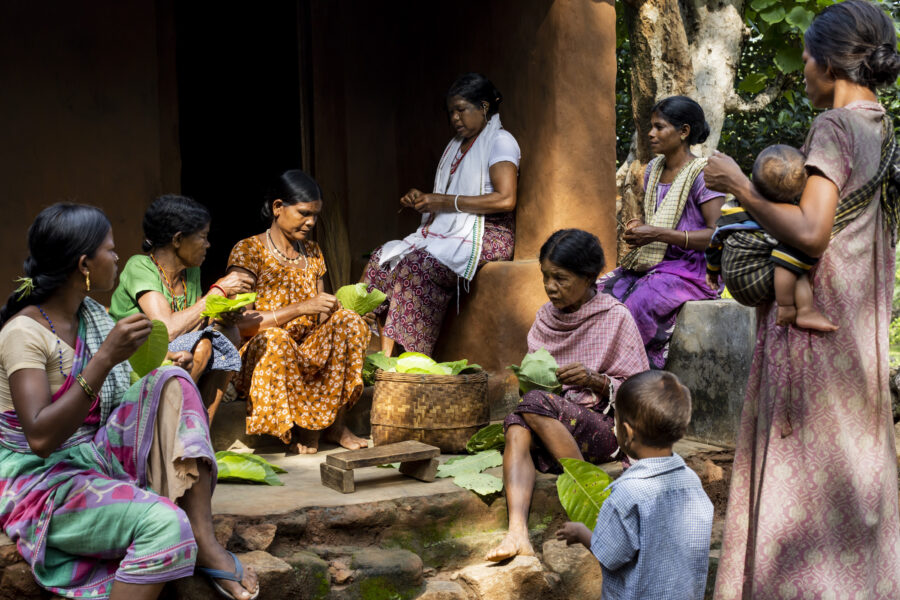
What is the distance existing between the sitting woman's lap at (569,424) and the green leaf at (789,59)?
527 cm

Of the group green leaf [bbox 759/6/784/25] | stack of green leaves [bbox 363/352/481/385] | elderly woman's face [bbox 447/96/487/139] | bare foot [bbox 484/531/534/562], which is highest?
green leaf [bbox 759/6/784/25]

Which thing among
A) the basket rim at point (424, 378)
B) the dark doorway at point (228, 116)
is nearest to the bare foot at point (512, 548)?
the basket rim at point (424, 378)

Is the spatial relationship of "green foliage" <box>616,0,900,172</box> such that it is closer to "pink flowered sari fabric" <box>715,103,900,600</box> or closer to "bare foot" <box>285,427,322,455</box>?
"bare foot" <box>285,427,322,455</box>

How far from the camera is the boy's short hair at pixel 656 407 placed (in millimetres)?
2691

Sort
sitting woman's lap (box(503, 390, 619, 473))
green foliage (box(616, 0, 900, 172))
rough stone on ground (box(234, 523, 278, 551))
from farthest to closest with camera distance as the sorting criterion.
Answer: green foliage (box(616, 0, 900, 172)), sitting woman's lap (box(503, 390, 619, 473)), rough stone on ground (box(234, 523, 278, 551))

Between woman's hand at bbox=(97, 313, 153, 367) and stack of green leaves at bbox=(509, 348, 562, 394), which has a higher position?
woman's hand at bbox=(97, 313, 153, 367)

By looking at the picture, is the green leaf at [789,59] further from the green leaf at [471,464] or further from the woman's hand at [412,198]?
the green leaf at [471,464]

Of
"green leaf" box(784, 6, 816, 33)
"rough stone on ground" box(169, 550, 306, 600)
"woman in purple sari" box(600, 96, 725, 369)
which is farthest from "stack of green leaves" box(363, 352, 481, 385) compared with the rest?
"green leaf" box(784, 6, 816, 33)

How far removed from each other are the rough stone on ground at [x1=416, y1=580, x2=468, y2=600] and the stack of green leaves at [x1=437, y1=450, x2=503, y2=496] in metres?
0.40

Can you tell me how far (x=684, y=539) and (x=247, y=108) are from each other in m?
6.11

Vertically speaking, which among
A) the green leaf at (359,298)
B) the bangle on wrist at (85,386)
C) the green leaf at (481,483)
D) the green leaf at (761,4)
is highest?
the green leaf at (761,4)

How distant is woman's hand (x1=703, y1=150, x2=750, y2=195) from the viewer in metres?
2.87

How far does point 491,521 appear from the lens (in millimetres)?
4027

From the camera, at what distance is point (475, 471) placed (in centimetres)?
415
